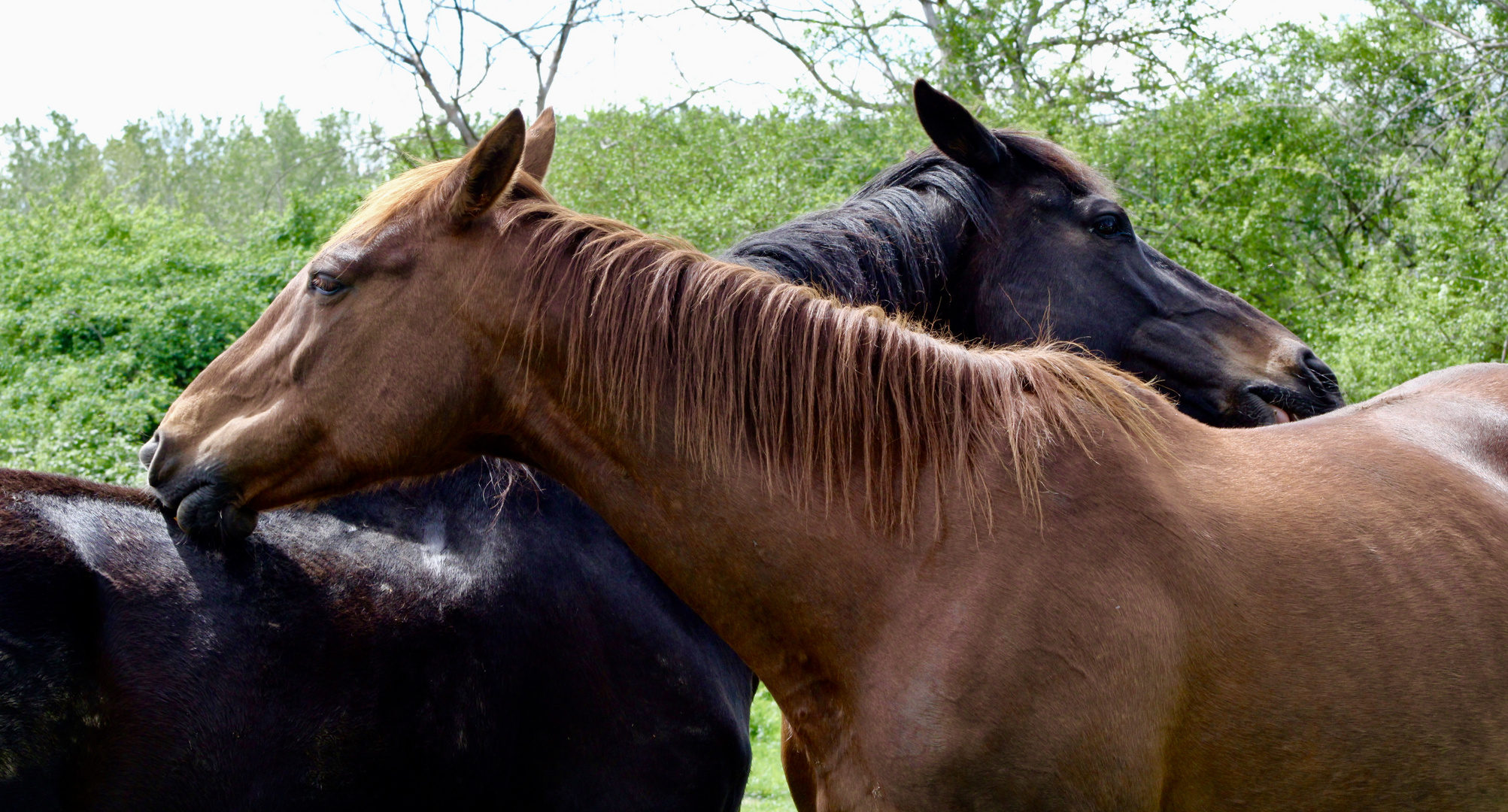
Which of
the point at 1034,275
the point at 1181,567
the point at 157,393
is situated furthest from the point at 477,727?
the point at 157,393

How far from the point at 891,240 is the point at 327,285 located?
174 cm

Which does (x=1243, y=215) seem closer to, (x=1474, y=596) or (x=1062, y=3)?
(x=1062, y=3)

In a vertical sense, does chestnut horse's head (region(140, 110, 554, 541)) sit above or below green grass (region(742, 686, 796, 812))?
above

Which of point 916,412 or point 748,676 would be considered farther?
point 748,676

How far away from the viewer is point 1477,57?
11906 millimetres

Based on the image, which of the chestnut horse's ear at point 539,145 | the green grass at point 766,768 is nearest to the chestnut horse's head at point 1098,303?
the chestnut horse's ear at point 539,145

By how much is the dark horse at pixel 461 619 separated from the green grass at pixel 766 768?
2911mm

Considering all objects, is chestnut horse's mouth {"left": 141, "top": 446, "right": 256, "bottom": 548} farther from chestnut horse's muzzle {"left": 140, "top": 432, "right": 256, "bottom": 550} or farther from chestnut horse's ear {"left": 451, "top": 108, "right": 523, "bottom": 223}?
chestnut horse's ear {"left": 451, "top": 108, "right": 523, "bottom": 223}

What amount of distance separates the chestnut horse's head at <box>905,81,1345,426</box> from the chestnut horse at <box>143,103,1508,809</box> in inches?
42.3

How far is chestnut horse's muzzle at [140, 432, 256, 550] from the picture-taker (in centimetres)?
236

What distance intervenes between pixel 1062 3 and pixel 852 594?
659 inches

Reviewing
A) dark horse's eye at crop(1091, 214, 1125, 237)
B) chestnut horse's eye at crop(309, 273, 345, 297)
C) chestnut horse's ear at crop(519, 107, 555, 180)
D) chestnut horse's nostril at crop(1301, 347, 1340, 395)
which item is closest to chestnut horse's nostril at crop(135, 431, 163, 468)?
chestnut horse's eye at crop(309, 273, 345, 297)

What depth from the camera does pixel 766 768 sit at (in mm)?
7465

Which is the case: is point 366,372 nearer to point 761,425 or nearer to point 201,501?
point 201,501
